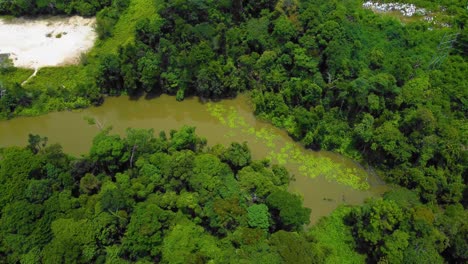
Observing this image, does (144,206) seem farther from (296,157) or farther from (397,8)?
(397,8)

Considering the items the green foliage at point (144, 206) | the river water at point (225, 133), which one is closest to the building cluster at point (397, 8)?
the river water at point (225, 133)

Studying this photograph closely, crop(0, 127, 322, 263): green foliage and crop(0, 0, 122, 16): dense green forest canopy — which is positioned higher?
crop(0, 0, 122, 16): dense green forest canopy

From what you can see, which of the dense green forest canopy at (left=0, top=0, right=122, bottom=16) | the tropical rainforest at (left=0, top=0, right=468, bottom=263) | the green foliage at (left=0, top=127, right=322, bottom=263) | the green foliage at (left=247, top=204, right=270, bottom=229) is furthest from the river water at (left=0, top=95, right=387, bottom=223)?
the dense green forest canopy at (left=0, top=0, right=122, bottom=16)

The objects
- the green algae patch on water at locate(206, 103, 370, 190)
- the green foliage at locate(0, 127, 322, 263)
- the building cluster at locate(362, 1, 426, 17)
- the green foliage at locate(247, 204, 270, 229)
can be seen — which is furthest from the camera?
the building cluster at locate(362, 1, 426, 17)

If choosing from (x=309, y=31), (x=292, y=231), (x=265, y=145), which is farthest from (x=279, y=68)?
(x=292, y=231)

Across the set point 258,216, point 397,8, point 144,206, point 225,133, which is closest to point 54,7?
point 225,133

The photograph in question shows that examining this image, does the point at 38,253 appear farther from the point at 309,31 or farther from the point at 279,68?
the point at 309,31

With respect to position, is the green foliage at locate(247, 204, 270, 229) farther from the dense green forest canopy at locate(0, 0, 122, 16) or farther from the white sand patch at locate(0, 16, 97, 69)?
the dense green forest canopy at locate(0, 0, 122, 16)
